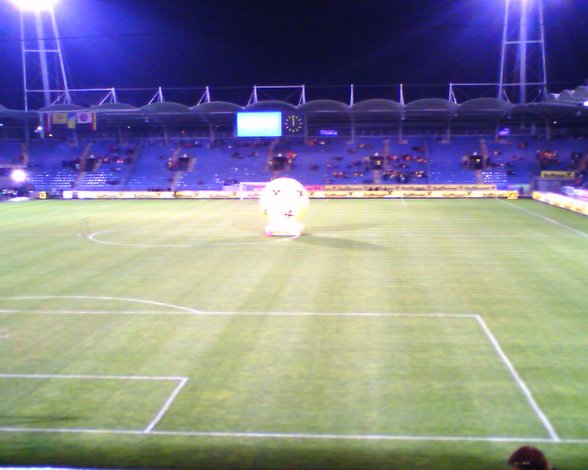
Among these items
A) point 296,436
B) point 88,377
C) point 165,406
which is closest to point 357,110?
point 88,377

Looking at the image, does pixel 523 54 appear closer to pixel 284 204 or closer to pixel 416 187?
pixel 416 187

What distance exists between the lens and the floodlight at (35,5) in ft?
155

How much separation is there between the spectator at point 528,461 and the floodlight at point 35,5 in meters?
52.7

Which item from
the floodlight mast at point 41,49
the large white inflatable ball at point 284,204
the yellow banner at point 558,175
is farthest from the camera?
the yellow banner at point 558,175

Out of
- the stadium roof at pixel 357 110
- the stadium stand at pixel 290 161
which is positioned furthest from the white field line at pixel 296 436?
the stadium stand at pixel 290 161

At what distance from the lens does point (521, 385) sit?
9398mm

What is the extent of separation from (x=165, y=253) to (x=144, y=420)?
13911 millimetres

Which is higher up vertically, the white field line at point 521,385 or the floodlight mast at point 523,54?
the floodlight mast at point 523,54

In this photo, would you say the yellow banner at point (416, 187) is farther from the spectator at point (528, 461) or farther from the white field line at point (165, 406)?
the spectator at point (528, 461)

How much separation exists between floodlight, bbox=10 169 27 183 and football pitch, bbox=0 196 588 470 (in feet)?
129

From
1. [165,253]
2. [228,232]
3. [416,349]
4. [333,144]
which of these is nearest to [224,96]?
[333,144]

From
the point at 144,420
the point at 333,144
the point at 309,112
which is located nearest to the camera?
the point at 144,420

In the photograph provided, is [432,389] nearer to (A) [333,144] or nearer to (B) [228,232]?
(B) [228,232]

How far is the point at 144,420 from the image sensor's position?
834 centimetres
